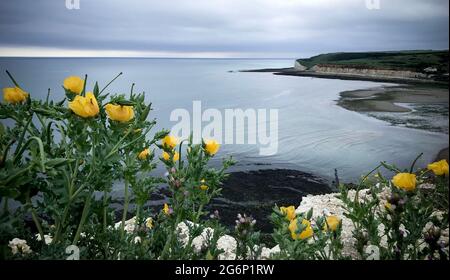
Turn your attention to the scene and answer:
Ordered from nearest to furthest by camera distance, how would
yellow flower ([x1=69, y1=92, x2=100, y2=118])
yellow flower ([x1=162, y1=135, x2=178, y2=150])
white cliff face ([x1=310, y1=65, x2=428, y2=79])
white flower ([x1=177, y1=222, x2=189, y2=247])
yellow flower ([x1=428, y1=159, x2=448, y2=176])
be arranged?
yellow flower ([x1=69, y1=92, x2=100, y2=118]) < yellow flower ([x1=428, y1=159, x2=448, y2=176]) < white flower ([x1=177, y1=222, x2=189, y2=247]) < yellow flower ([x1=162, y1=135, x2=178, y2=150]) < white cliff face ([x1=310, y1=65, x2=428, y2=79])

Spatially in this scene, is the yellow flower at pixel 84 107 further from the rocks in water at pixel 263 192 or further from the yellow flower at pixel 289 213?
the rocks in water at pixel 263 192

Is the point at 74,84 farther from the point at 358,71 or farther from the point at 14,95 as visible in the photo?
the point at 358,71

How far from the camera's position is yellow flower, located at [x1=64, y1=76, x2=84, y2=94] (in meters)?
1.59

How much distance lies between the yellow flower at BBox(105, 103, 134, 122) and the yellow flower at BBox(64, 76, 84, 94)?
203 mm

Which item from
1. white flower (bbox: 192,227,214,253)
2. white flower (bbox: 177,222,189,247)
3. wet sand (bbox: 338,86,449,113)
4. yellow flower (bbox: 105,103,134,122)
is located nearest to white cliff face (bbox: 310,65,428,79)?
wet sand (bbox: 338,86,449,113)

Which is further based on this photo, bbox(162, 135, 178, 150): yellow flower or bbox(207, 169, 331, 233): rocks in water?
bbox(207, 169, 331, 233): rocks in water

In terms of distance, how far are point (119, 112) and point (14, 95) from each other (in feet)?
1.72

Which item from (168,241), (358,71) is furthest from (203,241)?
(358,71)

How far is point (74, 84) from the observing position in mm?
1606

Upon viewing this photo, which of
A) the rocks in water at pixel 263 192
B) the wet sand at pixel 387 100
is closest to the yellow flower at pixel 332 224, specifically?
the rocks in water at pixel 263 192

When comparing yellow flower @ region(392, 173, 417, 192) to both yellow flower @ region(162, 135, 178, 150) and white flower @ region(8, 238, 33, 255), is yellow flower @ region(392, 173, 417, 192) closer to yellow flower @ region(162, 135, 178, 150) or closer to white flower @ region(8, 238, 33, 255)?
yellow flower @ region(162, 135, 178, 150)

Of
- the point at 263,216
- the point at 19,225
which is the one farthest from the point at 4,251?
the point at 263,216

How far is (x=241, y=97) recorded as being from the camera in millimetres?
21938

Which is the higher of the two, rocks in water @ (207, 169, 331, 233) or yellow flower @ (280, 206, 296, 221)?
yellow flower @ (280, 206, 296, 221)
